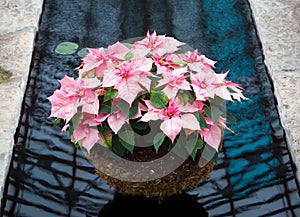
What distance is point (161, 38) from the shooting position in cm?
198

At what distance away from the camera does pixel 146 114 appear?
5.75 feet

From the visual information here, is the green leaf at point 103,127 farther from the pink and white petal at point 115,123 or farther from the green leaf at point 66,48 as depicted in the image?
the green leaf at point 66,48

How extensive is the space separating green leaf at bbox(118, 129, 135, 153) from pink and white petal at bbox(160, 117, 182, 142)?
117 millimetres

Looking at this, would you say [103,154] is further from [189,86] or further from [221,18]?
[221,18]

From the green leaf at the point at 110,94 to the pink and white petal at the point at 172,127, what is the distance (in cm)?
→ 17

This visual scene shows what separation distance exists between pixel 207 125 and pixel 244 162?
0.52 meters

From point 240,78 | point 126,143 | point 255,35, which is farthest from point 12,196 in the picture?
point 255,35

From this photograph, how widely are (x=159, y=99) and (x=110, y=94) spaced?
15cm

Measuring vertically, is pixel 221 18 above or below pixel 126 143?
→ above

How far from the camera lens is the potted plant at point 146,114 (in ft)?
5.78

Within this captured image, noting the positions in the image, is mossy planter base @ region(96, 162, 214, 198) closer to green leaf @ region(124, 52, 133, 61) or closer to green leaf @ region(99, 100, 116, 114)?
green leaf @ region(99, 100, 116, 114)

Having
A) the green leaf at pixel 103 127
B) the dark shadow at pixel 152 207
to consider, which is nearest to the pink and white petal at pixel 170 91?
the green leaf at pixel 103 127

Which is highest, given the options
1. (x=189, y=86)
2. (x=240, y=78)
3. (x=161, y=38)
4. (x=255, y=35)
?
(x=255, y=35)

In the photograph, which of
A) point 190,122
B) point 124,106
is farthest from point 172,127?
point 124,106
